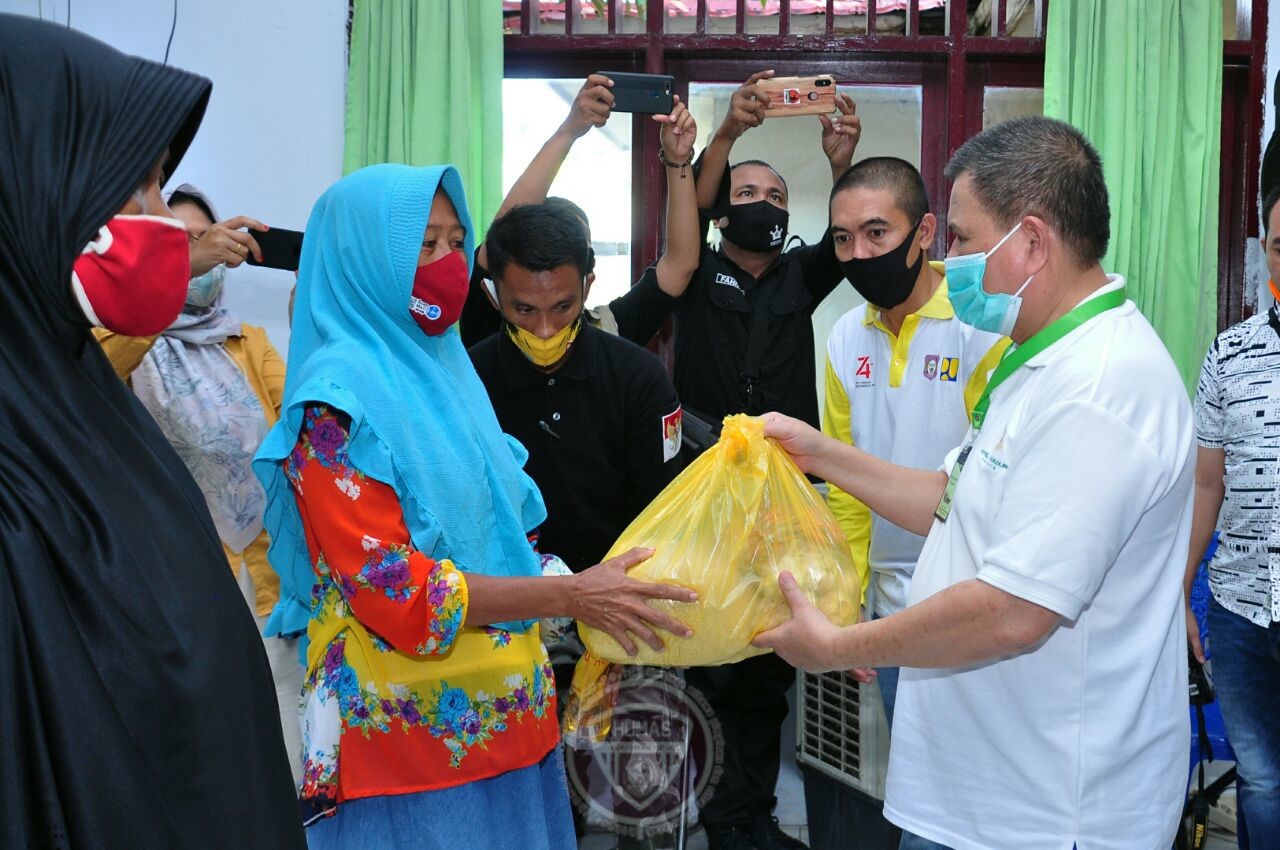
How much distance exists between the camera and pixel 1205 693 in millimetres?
2660

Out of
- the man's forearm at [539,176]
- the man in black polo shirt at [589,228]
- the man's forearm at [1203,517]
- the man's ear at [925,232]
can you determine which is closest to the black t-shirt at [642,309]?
the man in black polo shirt at [589,228]

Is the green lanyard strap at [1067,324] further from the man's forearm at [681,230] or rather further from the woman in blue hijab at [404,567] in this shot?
the man's forearm at [681,230]

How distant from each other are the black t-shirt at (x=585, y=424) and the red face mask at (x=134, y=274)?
4.27 ft

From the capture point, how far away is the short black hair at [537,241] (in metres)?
2.14

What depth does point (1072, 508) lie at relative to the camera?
1.22 meters

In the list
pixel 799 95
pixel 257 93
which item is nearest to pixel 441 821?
pixel 799 95

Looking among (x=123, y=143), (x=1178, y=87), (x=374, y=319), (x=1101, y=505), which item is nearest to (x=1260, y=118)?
(x=1178, y=87)

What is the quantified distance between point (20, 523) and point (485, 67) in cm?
291

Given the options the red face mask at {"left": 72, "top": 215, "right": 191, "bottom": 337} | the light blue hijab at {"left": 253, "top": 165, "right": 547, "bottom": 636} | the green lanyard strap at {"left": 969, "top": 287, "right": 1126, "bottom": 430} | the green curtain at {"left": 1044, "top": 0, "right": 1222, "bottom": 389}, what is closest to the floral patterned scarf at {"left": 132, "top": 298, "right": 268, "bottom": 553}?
the light blue hijab at {"left": 253, "top": 165, "right": 547, "bottom": 636}

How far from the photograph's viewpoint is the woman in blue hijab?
4.57ft

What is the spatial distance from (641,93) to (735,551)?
173cm

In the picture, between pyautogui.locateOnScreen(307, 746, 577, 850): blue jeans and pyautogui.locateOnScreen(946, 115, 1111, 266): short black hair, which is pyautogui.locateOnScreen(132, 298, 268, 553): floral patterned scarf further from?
pyautogui.locateOnScreen(946, 115, 1111, 266): short black hair

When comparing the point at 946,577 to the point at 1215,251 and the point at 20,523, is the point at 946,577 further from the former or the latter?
the point at 1215,251

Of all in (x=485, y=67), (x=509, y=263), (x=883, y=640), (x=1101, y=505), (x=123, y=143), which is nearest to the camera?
(x=123, y=143)
